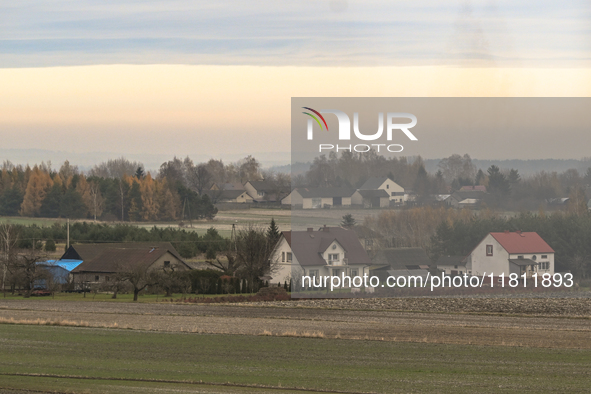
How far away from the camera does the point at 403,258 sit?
5519 cm

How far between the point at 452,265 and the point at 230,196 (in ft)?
292

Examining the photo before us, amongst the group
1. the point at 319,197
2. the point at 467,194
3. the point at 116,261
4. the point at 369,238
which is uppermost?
the point at 467,194

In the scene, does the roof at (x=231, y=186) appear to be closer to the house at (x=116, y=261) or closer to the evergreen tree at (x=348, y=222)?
the house at (x=116, y=261)

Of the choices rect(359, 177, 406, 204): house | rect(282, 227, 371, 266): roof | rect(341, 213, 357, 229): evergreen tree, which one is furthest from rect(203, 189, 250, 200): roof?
rect(282, 227, 371, 266): roof

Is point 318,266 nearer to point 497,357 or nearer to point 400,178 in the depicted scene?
point 400,178

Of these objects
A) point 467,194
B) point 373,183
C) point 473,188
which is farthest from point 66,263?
point 473,188

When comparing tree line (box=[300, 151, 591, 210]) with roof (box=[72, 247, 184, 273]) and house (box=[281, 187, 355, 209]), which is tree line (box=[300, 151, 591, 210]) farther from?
roof (box=[72, 247, 184, 273])

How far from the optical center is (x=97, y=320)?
111 feet

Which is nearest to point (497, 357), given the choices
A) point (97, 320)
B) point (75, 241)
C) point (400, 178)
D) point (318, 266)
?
point (97, 320)

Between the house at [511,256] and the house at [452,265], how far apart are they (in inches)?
15.9

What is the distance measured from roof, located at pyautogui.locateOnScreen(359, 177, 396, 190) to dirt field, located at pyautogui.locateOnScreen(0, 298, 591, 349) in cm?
1255

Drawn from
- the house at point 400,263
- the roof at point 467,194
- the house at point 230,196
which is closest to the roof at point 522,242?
the house at point 400,263

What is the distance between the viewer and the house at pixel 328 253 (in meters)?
52.1

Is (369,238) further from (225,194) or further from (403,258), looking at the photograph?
(225,194)
